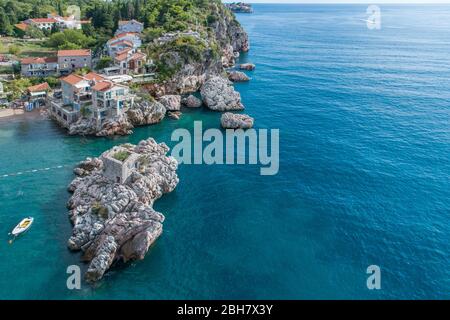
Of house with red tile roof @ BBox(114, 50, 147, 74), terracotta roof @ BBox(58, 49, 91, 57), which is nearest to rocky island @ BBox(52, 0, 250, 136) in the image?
house with red tile roof @ BBox(114, 50, 147, 74)

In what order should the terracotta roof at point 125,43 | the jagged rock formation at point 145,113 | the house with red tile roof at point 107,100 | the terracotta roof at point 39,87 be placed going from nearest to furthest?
1. the house with red tile roof at point 107,100
2. the jagged rock formation at point 145,113
3. the terracotta roof at point 39,87
4. the terracotta roof at point 125,43

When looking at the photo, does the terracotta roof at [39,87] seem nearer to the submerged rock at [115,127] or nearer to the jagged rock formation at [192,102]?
the submerged rock at [115,127]

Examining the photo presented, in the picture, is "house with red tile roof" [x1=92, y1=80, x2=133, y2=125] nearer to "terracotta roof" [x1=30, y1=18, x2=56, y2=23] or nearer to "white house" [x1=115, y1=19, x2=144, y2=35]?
"white house" [x1=115, y1=19, x2=144, y2=35]

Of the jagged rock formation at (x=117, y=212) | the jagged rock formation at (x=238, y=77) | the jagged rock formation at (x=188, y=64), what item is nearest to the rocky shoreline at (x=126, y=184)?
the jagged rock formation at (x=117, y=212)

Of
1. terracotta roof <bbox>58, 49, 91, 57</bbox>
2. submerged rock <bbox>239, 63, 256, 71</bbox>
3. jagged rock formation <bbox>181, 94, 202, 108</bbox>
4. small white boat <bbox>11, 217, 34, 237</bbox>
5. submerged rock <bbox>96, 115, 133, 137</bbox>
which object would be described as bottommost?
small white boat <bbox>11, 217, 34, 237</bbox>

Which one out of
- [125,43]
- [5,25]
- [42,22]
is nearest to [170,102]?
[125,43]

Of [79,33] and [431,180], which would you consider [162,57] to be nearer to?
[79,33]
